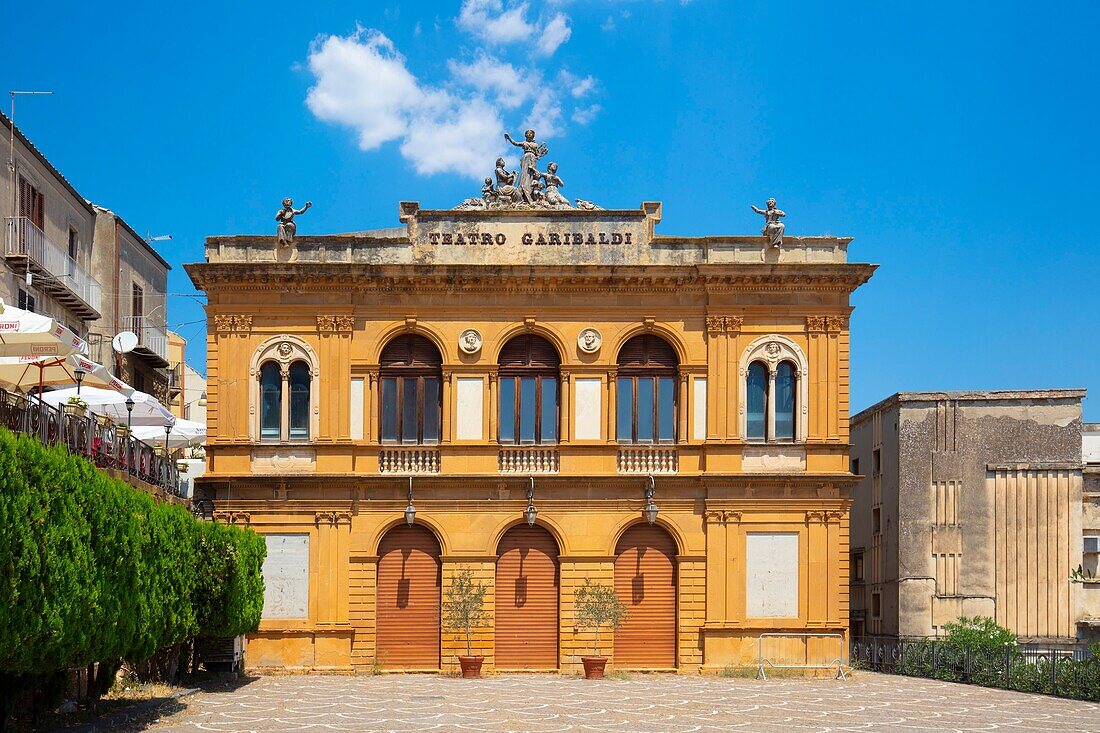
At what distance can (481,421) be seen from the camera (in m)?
37.7

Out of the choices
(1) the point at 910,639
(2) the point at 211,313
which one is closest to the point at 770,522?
(1) the point at 910,639

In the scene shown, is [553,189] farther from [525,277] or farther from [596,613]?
[596,613]

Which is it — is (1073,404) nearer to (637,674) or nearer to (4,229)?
(637,674)

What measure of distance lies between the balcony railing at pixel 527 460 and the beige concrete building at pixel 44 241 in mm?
12621

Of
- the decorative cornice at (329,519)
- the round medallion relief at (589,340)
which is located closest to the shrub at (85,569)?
the decorative cornice at (329,519)

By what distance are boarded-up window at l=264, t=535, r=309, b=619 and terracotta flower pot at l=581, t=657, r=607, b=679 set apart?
7264 mm

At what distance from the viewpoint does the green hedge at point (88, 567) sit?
1988 centimetres

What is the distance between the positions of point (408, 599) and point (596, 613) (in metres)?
4.98

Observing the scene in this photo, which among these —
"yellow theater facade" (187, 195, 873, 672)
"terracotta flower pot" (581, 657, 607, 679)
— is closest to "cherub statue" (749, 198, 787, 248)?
"yellow theater facade" (187, 195, 873, 672)

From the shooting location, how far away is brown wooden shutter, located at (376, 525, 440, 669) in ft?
122

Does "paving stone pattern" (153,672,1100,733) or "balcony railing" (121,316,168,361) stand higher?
"balcony railing" (121,316,168,361)

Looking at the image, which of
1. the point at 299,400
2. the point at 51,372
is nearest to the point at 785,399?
the point at 299,400

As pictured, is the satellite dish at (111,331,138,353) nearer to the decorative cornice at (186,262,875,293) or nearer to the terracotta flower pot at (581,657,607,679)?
the decorative cornice at (186,262,875,293)

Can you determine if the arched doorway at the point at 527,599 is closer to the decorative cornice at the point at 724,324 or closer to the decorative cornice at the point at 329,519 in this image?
the decorative cornice at the point at 329,519
